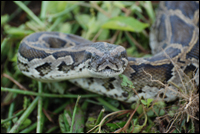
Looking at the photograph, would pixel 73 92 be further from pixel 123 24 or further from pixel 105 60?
pixel 123 24

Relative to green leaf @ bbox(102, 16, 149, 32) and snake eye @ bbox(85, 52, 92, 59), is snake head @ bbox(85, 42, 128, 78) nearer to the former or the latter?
snake eye @ bbox(85, 52, 92, 59)

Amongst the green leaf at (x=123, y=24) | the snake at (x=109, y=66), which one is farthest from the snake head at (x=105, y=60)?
the green leaf at (x=123, y=24)

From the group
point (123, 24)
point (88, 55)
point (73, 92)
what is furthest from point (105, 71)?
point (123, 24)

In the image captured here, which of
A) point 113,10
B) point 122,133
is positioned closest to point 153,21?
point 113,10

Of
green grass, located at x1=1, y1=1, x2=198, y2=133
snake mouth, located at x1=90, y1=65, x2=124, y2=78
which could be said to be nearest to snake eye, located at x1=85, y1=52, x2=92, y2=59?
snake mouth, located at x1=90, y1=65, x2=124, y2=78

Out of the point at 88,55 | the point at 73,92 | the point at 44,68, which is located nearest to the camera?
the point at 88,55

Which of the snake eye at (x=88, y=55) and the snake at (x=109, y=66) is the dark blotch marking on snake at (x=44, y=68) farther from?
the snake eye at (x=88, y=55)
